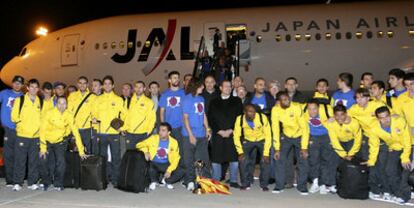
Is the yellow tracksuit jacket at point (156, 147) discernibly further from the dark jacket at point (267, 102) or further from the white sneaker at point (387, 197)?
the white sneaker at point (387, 197)

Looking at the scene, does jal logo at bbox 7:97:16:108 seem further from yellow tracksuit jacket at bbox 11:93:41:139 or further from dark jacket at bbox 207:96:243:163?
dark jacket at bbox 207:96:243:163

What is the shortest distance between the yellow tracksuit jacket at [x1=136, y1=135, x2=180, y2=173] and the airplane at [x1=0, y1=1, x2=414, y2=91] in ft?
20.6

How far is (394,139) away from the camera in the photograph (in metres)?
6.41

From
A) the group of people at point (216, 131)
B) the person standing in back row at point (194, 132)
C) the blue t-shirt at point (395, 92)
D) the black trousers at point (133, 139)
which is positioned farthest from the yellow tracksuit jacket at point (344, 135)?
the black trousers at point (133, 139)

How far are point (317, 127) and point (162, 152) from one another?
2305 millimetres

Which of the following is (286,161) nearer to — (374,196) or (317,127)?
(317,127)

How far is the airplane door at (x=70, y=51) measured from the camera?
15620mm

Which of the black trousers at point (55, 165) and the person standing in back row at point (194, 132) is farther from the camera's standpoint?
the person standing in back row at point (194, 132)

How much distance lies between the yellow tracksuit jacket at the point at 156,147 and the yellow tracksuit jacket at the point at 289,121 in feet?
4.82

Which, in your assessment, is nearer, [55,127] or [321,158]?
[321,158]

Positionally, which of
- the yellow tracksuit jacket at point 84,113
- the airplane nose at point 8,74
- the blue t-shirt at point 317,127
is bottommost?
the blue t-shirt at point 317,127

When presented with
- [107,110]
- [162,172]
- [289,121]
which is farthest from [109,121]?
[289,121]

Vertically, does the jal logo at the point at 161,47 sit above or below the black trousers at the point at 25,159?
above

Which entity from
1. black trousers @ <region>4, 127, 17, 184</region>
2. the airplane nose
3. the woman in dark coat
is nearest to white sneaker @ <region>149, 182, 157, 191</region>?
the woman in dark coat
